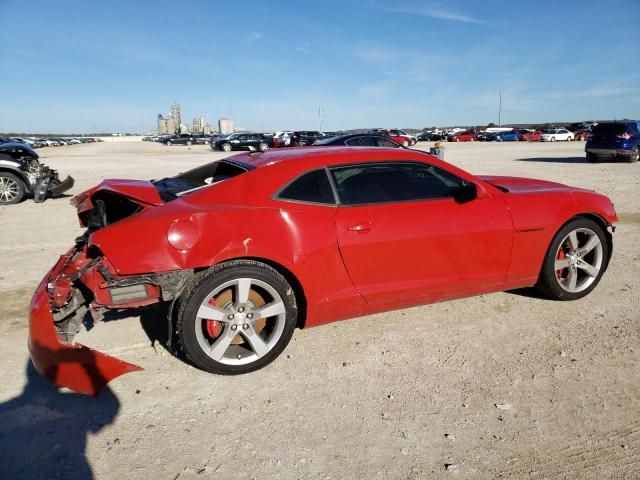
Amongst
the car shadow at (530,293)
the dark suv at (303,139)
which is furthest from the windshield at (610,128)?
the dark suv at (303,139)

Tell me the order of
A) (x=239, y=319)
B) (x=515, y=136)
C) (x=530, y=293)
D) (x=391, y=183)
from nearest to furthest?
1. (x=239, y=319)
2. (x=391, y=183)
3. (x=530, y=293)
4. (x=515, y=136)

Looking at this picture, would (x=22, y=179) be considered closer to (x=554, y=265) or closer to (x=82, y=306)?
(x=82, y=306)

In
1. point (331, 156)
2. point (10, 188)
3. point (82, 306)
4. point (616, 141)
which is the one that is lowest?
point (82, 306)

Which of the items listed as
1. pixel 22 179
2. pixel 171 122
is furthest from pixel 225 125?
pixel 22 179

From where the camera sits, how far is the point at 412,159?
11.9 feet

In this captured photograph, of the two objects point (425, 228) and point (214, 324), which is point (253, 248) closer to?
point (214, 324)

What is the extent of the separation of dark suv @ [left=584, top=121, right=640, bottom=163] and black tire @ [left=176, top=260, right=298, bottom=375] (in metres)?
17.9

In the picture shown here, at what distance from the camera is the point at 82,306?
121 inches

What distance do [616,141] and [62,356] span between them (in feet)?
63.0

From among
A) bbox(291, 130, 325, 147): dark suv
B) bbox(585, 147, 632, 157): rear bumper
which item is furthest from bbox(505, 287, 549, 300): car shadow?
bbox(291, 130, 325, 147): dark suv

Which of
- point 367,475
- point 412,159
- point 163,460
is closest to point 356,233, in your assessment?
point 412,159

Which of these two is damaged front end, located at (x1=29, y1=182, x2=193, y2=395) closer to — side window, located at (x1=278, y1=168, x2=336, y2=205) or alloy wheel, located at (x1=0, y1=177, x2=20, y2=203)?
side window, located at (x1=278, y1=168, x2=336, y2=205)

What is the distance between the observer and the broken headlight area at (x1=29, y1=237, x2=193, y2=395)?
2.77m

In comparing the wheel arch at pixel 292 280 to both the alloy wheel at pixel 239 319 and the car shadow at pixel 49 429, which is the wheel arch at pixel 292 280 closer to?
the alloy wheel at pixel 239 319
